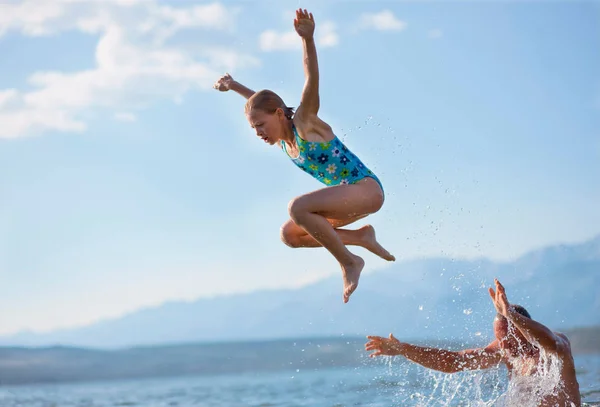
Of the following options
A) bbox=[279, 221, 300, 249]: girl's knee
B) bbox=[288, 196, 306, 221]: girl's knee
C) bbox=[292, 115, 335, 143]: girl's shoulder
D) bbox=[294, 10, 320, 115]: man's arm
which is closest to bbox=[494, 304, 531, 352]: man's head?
bbox=[279, 221, 300, 249]: girl's knee

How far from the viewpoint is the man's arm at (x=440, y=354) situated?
7434 mm

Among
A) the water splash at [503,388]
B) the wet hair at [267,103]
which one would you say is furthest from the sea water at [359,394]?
the wet hair at [267,103]

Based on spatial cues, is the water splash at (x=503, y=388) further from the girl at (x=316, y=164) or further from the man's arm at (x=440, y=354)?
the girl at (x=316, y=164)

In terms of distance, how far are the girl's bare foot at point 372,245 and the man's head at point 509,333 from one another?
1.06 metres

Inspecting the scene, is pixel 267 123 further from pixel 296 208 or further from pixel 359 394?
pixel 359 394

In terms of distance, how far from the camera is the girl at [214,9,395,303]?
6668mm

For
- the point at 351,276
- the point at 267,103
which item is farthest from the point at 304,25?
the point at 351,276

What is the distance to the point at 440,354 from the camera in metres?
7.59

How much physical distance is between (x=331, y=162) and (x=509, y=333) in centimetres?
201

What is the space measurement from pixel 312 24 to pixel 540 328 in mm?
2904

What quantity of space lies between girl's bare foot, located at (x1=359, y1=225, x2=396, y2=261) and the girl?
0.39 metres

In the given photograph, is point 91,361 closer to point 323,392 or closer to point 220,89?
point 323,392

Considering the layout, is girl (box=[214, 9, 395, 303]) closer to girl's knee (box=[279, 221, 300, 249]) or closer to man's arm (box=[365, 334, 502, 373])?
girl's knee (box=[279, 221, 300, 249])

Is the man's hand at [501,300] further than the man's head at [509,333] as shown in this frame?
No
